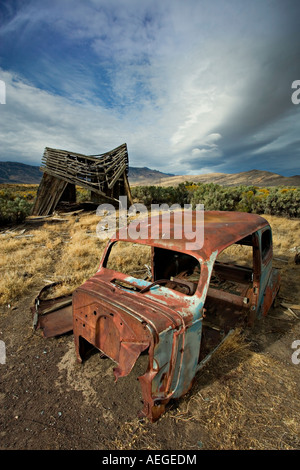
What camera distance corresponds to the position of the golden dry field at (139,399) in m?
2.03

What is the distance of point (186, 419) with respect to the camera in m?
2.19

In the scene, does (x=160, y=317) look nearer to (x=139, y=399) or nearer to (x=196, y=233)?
(x=196, y=233)

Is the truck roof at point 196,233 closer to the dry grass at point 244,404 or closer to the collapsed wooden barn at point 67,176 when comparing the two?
the dry grass at point 244,404

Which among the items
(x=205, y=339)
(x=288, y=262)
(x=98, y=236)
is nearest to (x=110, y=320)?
(x=205, y=339)

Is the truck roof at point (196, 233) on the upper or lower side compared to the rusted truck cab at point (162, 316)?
upper

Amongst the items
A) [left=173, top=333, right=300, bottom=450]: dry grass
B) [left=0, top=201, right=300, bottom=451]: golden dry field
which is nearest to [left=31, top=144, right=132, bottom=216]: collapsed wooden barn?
[left=0, top=201, right=300, bottom=451]: golden dry field

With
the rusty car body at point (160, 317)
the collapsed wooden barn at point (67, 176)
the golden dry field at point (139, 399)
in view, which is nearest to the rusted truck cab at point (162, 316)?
the rusty car body at point (160, 317)

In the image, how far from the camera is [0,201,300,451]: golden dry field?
203 cm

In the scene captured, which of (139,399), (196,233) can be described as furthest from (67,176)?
(139,399)

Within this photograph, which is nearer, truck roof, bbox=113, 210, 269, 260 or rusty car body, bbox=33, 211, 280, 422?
rusty car body, bbox=33, 211, 280, 422

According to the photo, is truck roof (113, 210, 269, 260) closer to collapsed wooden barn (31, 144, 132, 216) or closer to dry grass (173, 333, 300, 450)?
dry grass (173, 333, 300, 450)

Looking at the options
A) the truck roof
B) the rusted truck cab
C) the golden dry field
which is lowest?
the golden dry field

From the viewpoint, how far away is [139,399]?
2.44 meters

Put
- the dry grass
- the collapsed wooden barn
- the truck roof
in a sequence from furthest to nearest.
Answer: the collapsed wooden barn
the truck roof
the dry grass
